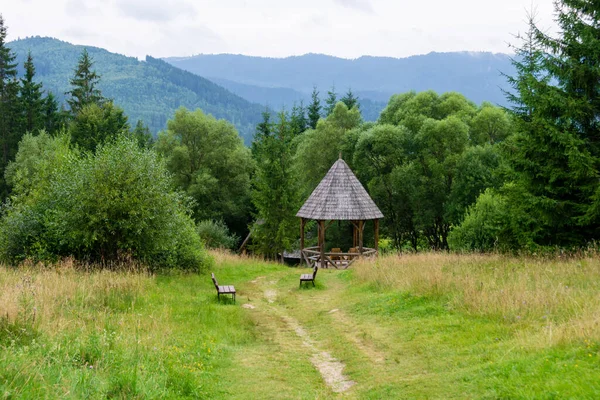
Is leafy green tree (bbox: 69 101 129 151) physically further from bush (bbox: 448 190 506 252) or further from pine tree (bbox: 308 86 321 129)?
bush (bbox: 448 190 506 252)

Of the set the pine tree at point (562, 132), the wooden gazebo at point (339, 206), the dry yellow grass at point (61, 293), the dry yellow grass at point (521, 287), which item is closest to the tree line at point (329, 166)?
the pine tree at point (562, 132)

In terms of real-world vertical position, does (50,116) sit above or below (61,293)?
above

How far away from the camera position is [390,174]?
33969 mm

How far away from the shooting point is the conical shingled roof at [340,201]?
76.0 feet

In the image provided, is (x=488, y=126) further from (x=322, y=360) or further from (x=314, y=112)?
(x=322, y=360)

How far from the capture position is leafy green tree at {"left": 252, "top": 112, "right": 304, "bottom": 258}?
31016 millimetres

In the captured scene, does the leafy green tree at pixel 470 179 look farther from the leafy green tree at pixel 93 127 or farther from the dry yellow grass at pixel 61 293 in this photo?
the leafy green tree at pixel 93 127

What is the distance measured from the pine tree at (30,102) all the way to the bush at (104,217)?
36.6m

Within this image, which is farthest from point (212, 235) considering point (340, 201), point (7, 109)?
point (7, 109)

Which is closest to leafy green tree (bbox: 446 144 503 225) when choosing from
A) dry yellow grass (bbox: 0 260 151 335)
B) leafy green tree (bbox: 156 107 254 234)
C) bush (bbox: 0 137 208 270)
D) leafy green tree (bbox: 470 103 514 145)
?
leafy green tree (bbox: 470 103 514 145)

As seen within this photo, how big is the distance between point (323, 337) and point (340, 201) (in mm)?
14130

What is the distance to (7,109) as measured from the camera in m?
47.3

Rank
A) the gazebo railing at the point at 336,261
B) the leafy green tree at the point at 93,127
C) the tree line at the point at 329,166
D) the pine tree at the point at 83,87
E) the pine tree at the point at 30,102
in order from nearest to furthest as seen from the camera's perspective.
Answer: the tree line at the point at 329,166
the gazebo railing at the point at 336,261
the leafy green tree at the point at 93,127
the pine tree at the point at 83,87
the pine tree at the point at 30,102

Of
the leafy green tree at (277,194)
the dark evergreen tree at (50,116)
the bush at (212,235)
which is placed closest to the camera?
the leafy green tree at (277,194)
